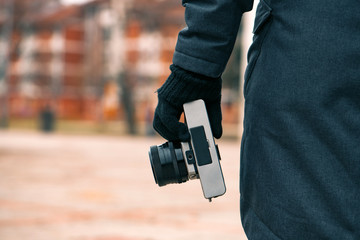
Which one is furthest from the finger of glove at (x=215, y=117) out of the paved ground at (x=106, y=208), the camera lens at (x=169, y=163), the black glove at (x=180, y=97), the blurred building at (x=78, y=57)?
the blurred building at (x=78, y=57)

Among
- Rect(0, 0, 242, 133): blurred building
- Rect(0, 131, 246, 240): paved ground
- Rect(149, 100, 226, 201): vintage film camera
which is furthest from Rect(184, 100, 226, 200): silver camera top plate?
Rect(0, 0, 242, 133): blurred building

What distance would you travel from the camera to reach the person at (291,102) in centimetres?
128

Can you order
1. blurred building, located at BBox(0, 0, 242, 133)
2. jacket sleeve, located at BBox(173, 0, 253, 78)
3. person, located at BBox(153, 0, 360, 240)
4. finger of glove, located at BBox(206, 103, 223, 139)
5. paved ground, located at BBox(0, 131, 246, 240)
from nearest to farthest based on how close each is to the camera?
person, located at BBox(153, 0, 360, 240)
jacket sleeve, located at BBox(173, 0, 253, 78)
finger of glove, located at BBox(206, 103, 223, 139)
paved ground, located at BBox(0, 131, 246, 240)
blurred building, located at BBox(0, 0, 242, 133)

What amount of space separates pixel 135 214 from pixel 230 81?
2759cm

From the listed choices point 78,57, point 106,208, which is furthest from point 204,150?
point 78,57

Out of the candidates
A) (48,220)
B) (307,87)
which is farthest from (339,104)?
(48,220)

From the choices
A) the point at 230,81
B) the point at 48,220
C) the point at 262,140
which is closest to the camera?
the point at 262,140

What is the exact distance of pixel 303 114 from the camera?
1.32 m

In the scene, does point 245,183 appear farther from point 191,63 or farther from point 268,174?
point 191,63

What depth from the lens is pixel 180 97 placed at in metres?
1.48

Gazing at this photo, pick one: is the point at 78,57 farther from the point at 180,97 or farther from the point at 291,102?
the point at 291,102

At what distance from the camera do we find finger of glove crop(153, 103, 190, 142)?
1.50 meters

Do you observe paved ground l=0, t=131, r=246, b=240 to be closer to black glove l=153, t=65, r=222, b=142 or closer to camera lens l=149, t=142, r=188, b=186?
camera lens l=149, t=142, r=188, b=186

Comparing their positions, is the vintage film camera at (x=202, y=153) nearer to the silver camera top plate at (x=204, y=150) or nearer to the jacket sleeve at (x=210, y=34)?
the silver camera top plate at (x=204, y=150)
